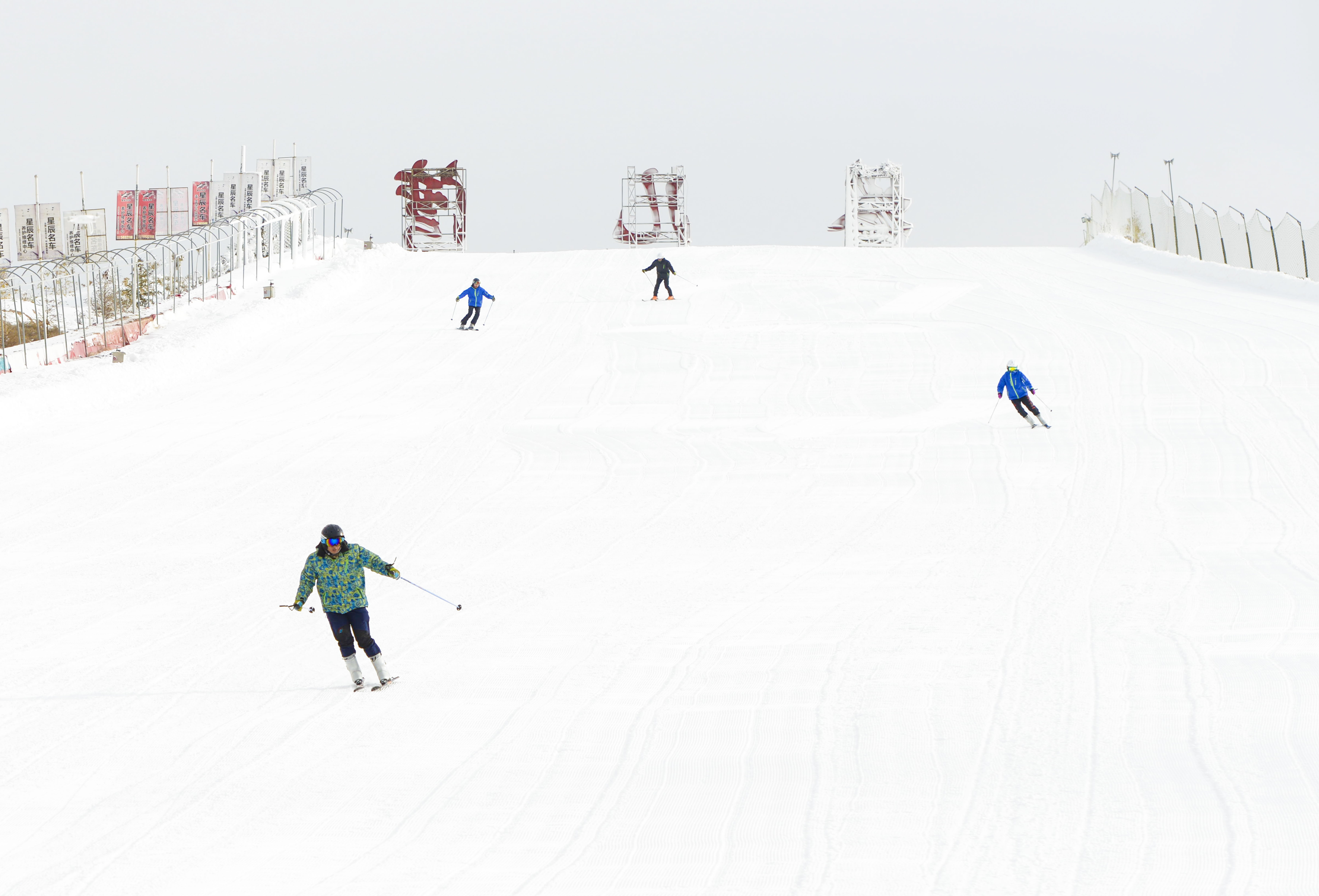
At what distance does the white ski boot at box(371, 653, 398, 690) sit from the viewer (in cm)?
898

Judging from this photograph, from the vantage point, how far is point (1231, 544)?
12492 mm

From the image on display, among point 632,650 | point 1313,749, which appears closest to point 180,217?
point 632,650

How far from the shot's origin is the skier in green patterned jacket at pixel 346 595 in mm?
8914

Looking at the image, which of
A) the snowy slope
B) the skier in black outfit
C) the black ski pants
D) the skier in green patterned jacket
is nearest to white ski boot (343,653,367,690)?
the skier in green patterned jacket

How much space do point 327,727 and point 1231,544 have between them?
888cm

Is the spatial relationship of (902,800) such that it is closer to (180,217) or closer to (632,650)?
(632,650)

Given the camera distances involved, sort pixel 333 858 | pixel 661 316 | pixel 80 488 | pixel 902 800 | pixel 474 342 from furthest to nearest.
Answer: pixel 661 316, pixel 474 342, pixel 80 488, pixel 902 800, pixel 333 858

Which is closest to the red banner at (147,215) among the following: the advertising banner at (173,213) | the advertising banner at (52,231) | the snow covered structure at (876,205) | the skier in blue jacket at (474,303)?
the advertising banner at (173,213)

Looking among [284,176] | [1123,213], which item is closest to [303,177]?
[284,176]

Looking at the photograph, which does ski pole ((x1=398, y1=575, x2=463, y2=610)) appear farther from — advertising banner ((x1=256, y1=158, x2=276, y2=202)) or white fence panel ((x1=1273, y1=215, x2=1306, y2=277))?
advertising banner ((x1=256, y1=158, x2=276, y2=202))

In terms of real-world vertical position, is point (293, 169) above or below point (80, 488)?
above

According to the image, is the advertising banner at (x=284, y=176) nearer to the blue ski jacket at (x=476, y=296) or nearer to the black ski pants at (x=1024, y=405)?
the blue ski jacket at (x=476, y=296)

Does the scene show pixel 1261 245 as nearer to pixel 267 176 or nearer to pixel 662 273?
pixel 662 273

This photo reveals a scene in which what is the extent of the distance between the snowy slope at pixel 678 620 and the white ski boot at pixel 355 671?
258 millimetres
